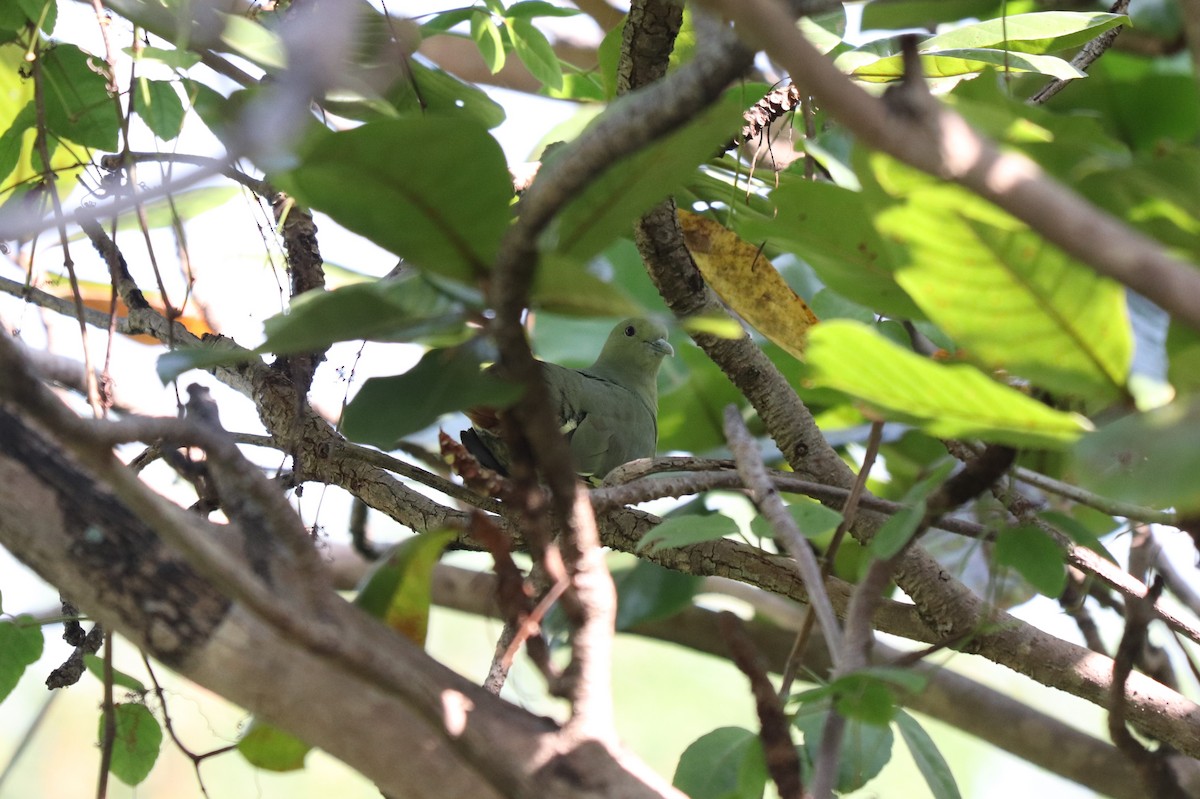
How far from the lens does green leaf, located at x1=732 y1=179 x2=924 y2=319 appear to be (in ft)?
1.81

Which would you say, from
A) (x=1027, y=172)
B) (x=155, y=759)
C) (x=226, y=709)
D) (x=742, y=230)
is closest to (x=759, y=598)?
(x=226, y=709)

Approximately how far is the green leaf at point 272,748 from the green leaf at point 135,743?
31 centimetres

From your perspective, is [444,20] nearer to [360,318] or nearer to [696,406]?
[696,406]

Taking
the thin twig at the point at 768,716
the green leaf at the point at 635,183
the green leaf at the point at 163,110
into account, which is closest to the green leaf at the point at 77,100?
the green leaf at the point at 163,110

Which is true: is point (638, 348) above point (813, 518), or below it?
A: above

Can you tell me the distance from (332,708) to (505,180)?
241 mm

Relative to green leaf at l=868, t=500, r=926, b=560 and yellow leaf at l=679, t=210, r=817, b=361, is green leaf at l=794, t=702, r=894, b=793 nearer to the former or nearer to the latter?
green leaf at l=868, t=500, r=926, b=560

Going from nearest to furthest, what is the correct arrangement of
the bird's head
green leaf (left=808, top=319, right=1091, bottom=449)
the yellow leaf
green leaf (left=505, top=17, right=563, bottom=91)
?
1. green leaf (left=808, top=319, right=1091, bottom=449)
2. the yellow leaf
3. green leaf (left=505, top=17, right=563, bottom=91)
4. the bird's head

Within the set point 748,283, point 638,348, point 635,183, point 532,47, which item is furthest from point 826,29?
point 638,348

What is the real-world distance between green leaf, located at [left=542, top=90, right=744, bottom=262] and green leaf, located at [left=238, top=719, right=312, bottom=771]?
0.32 meters

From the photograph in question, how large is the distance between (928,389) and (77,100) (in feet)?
3.27

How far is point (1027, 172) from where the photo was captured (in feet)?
1.06

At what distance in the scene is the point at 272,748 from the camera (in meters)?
0.60

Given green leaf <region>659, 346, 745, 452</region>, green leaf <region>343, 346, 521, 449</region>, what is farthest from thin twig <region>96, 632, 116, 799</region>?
green leaf <region>659, 346, 745, 452</region>
